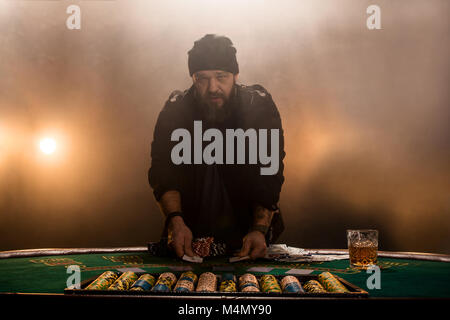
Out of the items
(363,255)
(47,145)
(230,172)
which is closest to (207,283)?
(363,255)

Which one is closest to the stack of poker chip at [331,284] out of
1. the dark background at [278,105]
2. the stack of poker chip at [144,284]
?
the stack of poker chip at [144,284]

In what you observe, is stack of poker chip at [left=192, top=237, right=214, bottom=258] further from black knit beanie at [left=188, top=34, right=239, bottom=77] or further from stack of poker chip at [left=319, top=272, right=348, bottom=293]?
black knit beanie at [left=188, top=34, right=239, bottom=77]

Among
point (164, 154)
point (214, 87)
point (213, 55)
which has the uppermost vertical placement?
point (213, 55)

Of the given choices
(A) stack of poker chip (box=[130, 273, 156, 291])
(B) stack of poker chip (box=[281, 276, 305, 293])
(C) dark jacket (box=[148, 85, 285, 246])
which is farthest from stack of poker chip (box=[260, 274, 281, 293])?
(C) dark jacket (box=[148, 85, 285, 246])

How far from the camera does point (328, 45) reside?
12.5 feet

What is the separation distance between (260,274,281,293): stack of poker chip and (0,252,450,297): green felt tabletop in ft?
0.93

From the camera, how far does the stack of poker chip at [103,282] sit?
1.36 metres

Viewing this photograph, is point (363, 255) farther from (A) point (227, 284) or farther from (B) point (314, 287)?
(A) point (227, 284)

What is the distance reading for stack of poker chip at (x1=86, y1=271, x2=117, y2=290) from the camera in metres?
1.36

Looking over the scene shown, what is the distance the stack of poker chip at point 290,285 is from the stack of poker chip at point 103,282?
0.59 m

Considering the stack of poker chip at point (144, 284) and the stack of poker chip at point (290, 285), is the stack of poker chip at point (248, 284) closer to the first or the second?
the stack of poker chip at point (290, 285)

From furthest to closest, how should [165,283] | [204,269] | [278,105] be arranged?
[278,105] < [204,269] < [165,283]

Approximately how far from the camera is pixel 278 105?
3.70 metres

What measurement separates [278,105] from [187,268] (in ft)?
6.86
